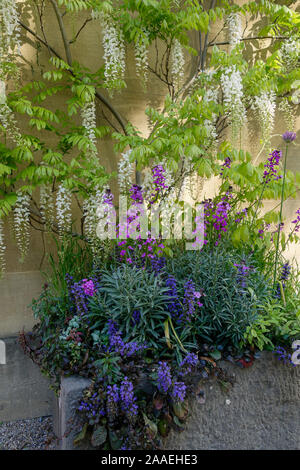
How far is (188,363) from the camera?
1738mm

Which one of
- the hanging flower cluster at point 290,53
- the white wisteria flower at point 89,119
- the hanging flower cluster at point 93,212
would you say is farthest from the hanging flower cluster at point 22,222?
the hanging flower cluster at point 290,53

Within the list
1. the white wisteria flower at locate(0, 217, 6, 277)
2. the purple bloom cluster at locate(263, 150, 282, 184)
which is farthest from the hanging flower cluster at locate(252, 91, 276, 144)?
the white wisteria flower at locate(0, 217, 6, 277)

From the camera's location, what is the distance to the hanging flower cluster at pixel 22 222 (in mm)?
2428

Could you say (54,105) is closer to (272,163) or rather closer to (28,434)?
(272,163)

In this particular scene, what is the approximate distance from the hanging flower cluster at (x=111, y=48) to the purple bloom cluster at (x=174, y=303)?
1472 mm

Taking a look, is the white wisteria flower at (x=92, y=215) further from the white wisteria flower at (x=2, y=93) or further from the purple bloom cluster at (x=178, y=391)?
the purple bloom cluster at (x=178, y=391)

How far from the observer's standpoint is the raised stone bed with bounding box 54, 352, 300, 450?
1716 millimetres

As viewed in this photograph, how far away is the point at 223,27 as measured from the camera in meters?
3.00

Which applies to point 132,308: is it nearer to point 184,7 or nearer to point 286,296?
point 286,296

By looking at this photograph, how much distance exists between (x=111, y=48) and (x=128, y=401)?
7.45ft

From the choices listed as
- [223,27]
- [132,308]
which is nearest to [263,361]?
[132,308]

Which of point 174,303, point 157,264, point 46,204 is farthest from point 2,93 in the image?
point 174,303

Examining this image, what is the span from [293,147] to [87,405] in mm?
3039

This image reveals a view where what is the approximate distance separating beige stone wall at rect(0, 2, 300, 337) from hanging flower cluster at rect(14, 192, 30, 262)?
12 cm
